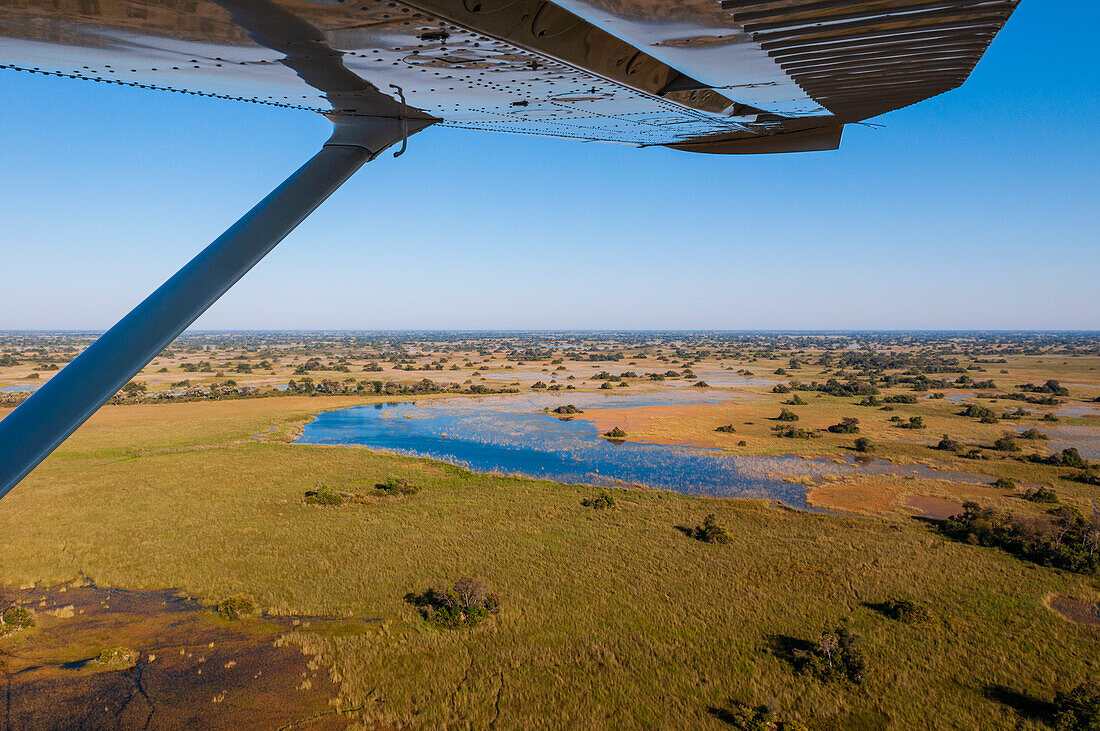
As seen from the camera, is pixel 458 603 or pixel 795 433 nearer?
pixel 458 603

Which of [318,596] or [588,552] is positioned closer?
[318,596]

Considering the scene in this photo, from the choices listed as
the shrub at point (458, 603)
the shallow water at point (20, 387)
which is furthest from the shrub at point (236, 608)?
the shallow water at point (20, 387)

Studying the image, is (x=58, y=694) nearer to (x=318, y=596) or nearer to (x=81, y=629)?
(x=81, y=629)

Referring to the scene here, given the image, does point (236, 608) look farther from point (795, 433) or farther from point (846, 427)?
point (846, 427)

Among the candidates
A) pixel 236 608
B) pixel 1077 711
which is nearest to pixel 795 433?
pixel 1077 711

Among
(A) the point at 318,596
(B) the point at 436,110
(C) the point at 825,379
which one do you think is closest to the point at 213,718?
(A) the point at 318,596

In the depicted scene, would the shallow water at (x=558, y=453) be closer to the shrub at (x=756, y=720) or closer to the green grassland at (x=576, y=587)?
the green grassland at (x=576, y=587)

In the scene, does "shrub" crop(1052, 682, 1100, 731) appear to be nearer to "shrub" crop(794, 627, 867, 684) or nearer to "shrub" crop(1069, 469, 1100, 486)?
"shrub" crop(794, 627, 867, 684)
